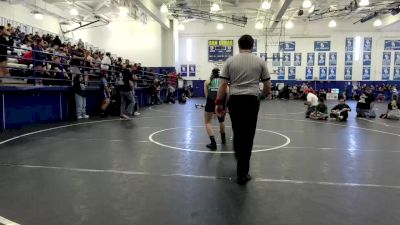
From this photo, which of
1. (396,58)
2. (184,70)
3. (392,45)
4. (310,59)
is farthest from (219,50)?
(396,58)

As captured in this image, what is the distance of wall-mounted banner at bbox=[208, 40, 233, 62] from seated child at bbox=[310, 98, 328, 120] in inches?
728

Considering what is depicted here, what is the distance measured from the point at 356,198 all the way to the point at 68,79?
1048cm

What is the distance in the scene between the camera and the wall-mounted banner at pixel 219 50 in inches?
1202

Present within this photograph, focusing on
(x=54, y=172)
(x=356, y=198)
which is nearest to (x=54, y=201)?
(x=54, y=172)

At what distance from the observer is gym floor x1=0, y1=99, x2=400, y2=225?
130 inches

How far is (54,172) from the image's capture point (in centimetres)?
482

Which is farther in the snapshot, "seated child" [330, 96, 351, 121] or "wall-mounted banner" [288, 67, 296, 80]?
"wall-mounted banner" [288, 67, 296, 80]

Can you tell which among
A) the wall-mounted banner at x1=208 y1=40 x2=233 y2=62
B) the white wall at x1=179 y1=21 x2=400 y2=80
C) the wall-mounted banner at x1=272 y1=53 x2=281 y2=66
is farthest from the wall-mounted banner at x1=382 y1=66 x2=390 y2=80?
the wall-mounted banner at x1=208 y1=40 x2=233 y2=62

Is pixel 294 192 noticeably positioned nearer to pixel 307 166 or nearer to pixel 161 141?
pixel 307 166

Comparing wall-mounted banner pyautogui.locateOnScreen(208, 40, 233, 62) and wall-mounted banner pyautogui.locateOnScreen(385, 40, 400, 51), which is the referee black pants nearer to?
wall-mounted banner pyautogui.locateOnScreen(208, 40, 233, 62)

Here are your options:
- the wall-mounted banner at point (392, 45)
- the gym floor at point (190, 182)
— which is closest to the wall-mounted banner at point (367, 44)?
the wall-mounted banner at point (392, 45)

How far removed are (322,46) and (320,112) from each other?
63.8ft

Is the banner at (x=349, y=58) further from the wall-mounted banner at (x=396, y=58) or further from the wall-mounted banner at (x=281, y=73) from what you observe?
the wall-mounted banner at (x=281, y=73)

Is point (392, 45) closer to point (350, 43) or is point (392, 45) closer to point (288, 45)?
point (350, 43)
